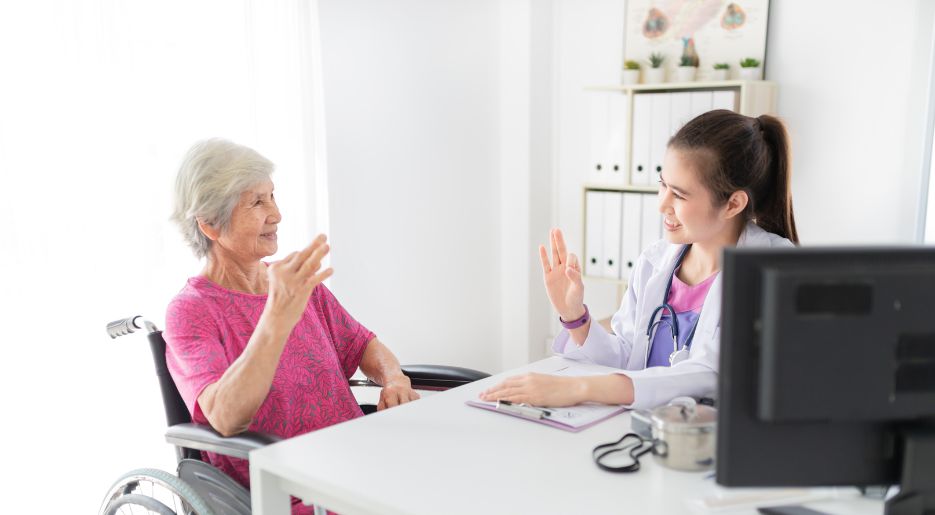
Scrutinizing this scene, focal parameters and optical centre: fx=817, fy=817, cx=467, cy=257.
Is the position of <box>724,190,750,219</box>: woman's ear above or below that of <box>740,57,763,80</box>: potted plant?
below

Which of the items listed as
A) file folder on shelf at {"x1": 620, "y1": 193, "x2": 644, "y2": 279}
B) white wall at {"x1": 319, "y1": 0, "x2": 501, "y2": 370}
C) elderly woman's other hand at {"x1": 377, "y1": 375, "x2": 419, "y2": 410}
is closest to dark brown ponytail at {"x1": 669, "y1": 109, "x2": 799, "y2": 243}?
elderly woman's other hand at {"x1": 377, "y1": 375, "x2": 419, "y2": 410}

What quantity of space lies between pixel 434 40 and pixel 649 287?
2.01 meters

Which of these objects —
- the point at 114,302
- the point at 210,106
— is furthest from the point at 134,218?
the point at 210,106

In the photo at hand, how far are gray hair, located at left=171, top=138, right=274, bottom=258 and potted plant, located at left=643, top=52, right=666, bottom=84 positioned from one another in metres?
2.05

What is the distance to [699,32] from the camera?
11.0ft

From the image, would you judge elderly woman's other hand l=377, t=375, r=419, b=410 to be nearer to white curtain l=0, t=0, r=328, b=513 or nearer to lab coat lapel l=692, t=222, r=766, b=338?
lab coat lapel l=692, t=222, r=766, b=338

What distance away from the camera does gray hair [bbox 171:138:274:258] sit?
177 cm

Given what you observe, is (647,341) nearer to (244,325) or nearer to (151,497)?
(244,325)

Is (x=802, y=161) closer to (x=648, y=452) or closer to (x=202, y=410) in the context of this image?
(x=648, y=452)

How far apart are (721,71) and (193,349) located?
7.71 feet

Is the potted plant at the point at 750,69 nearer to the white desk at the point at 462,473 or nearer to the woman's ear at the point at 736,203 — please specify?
the woman's ear at the point at 736,203

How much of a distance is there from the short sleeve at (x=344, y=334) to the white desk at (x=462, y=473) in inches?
19.6

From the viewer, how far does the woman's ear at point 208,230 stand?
5.86ft

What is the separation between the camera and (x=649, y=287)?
74.9 inches
